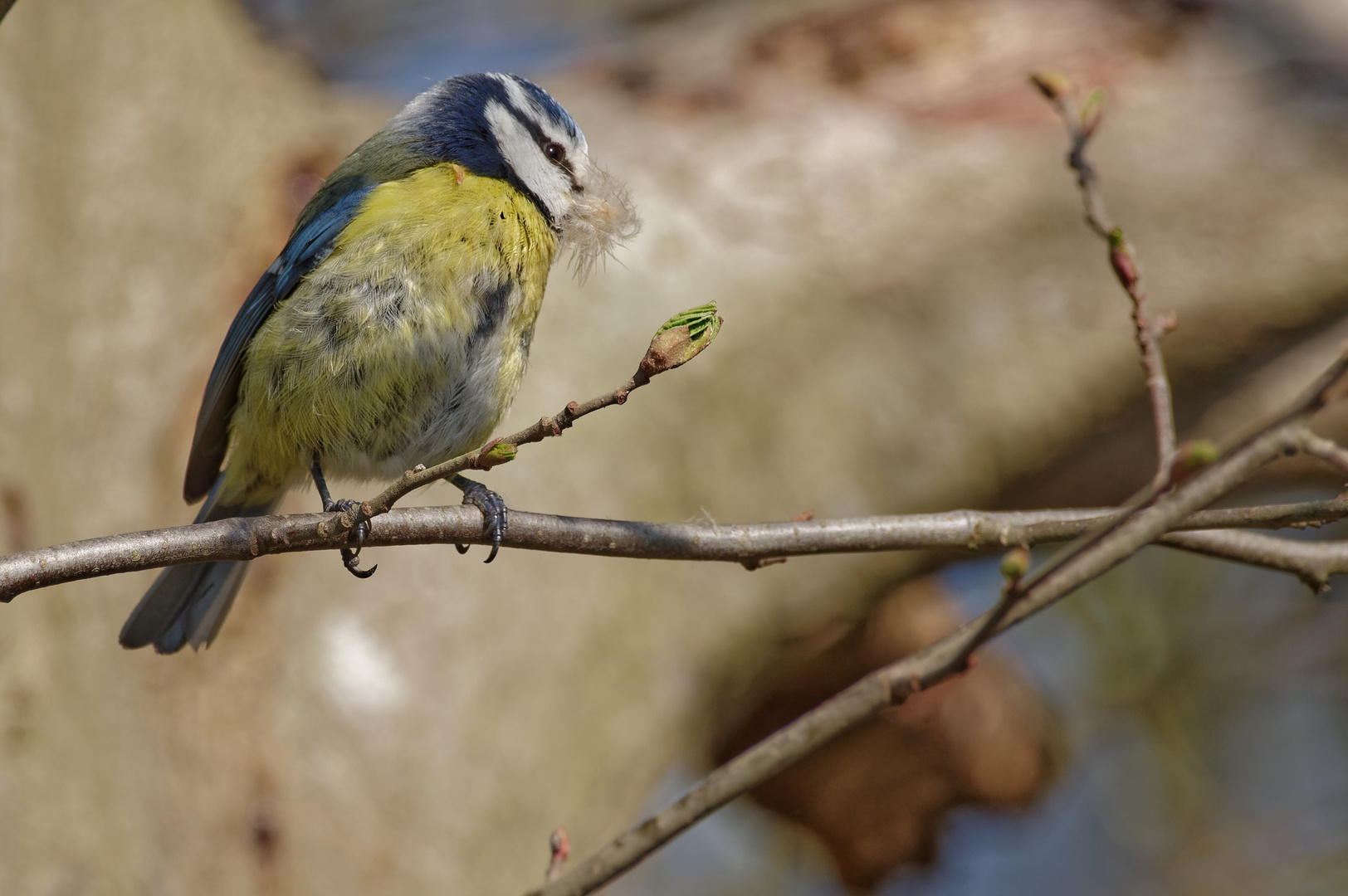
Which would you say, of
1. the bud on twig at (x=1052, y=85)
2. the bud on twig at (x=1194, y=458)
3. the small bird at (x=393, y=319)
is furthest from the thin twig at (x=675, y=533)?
the bud on twig at (x=1052, y=85)

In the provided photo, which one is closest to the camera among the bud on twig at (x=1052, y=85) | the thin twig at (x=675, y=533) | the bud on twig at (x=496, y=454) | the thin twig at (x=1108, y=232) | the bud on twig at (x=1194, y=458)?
the bud on twig at (x=1194, y=458)

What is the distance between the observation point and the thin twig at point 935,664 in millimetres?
1074

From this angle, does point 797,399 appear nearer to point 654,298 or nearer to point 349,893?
point 654,298

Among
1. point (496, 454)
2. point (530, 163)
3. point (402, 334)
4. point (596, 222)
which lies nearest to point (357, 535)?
point (496, 454)

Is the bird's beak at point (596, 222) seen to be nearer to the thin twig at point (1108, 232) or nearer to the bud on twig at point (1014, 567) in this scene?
the thin twig at point (1108, 232)

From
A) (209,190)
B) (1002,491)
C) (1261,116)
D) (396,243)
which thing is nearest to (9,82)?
(209,190)

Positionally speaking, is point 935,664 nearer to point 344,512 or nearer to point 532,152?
point 344,512

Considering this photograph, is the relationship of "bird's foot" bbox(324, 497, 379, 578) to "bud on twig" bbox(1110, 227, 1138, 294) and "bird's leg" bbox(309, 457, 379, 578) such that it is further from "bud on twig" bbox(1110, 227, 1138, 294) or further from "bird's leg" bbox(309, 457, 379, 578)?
"bud on twig" bbox(1110, 227, 1138, 294)

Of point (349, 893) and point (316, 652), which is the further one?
point (316, 652)

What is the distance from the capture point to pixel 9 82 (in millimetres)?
2941

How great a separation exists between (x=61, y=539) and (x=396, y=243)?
4.51ft

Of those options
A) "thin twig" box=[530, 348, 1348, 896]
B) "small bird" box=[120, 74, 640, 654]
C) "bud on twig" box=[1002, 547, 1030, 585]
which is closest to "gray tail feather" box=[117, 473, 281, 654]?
"small bird" box=[120, 74, 640, 654]

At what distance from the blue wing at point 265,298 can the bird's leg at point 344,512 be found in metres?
0.24

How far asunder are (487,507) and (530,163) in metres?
0.88
